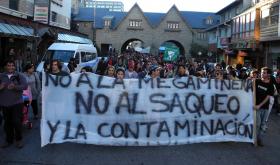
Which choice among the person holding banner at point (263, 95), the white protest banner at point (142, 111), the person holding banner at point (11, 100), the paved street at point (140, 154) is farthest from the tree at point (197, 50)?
the person holding banner at point (11, 100)

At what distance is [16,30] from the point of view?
2519cm

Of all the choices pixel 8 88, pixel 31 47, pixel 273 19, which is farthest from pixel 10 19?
pixel 8 88

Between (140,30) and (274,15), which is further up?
(140,30)

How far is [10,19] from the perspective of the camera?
26156mm

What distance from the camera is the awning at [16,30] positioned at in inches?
918

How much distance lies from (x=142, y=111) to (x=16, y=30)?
19398 millimetres

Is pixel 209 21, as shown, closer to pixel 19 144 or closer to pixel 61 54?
pixel 61 54

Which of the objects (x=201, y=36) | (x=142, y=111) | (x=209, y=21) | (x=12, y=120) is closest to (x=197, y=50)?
(x=201, y=36)

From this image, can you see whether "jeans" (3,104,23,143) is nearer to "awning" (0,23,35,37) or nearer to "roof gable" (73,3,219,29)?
"awning" (0,23,35,37)

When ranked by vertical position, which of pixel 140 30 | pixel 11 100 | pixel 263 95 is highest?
pixel 140 30

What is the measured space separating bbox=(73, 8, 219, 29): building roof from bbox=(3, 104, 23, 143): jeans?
62.1m

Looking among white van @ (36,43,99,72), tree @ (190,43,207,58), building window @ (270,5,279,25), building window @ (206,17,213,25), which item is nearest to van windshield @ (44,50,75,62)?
white van @ (36,43,99,72)

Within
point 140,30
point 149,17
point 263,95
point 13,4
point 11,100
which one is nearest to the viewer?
point 11,100

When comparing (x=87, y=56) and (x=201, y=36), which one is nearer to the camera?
(x=87, y=56)
